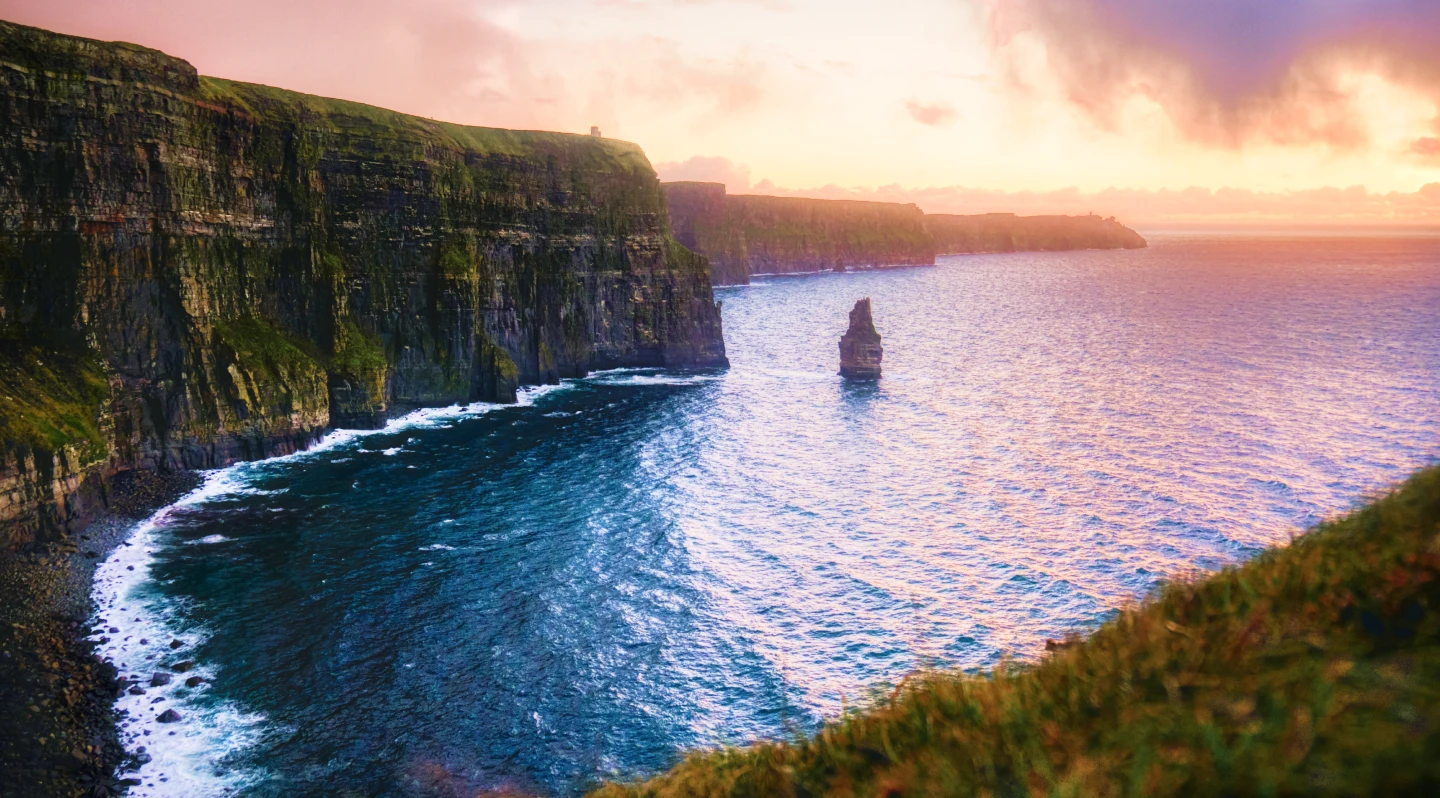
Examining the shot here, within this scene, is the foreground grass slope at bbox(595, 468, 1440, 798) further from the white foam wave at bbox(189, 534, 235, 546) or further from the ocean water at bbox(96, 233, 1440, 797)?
the white foam wave at bbox(189, 534, 235, 546)

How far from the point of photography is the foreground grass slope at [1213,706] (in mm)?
7027

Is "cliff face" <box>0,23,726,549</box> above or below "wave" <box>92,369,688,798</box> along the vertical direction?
above

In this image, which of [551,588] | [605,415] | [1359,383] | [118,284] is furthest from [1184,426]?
[118,284]

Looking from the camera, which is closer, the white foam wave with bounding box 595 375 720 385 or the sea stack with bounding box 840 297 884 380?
the white foam wave with bounding box 595 375 720 385

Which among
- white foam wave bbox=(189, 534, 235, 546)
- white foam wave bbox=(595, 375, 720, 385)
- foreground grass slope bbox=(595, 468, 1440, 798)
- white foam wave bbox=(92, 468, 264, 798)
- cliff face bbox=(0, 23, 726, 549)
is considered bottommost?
white foam wave bbox=(92, 468, 264, 798)

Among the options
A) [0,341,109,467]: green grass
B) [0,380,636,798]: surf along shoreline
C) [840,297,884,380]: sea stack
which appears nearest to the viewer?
[0,380,636,798]: surf along shoreline

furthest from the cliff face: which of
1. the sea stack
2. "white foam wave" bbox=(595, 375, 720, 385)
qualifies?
the sea stack

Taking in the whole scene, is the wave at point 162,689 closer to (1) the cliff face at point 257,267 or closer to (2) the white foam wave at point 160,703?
(2) the white foam wave at point 160,703

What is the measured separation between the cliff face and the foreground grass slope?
167 feet

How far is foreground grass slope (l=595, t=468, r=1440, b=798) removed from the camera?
703 centimetres

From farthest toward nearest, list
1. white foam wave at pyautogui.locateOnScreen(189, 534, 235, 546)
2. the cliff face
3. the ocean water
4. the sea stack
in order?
the sea stack, the cliff face, white foam wave at pyautogui.locateOnScreen(189, 534, 235, 546), the ocean water

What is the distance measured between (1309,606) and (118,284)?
7116cm

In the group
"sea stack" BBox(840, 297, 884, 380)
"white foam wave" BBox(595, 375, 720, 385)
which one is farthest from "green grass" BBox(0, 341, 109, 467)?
"sea stack" BBox(840, 297, 884, 380)

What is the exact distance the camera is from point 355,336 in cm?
7869
